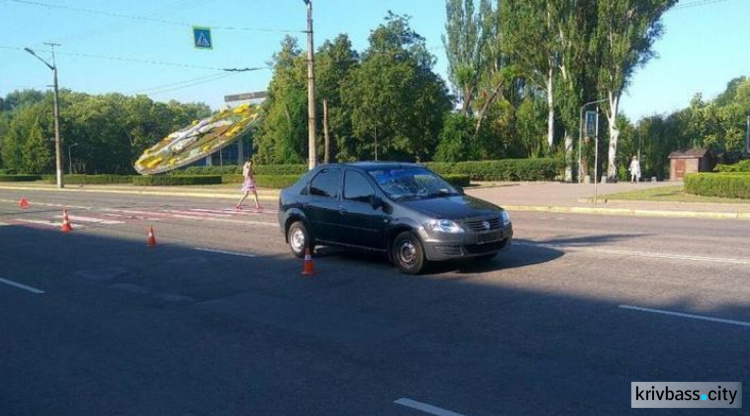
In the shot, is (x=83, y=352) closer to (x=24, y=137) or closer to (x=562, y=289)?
(x=562, y=289)

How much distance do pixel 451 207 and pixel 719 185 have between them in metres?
17.5

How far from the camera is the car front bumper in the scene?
9.39 meters

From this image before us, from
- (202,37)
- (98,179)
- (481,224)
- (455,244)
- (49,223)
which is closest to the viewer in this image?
(455,244)

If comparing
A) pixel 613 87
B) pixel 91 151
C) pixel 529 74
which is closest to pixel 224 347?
pixel 613 87

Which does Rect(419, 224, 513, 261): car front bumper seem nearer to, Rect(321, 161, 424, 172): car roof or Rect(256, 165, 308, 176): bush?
Rect(321, 161, 424, 172): car roof

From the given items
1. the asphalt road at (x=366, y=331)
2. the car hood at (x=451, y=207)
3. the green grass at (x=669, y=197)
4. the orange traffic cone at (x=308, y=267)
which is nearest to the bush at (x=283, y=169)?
the green grass at (x=669, y=197)

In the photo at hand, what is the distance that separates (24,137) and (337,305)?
92.5 meters

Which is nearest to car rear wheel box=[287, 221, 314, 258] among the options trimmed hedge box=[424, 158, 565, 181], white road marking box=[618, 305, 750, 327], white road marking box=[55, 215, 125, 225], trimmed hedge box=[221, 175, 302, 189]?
white road marking box=[618, 305, 750, 327]

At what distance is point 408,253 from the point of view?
990 centimetres

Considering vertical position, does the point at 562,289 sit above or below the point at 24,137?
below

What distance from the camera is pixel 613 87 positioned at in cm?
4481

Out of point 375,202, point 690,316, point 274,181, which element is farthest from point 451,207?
point 274,181

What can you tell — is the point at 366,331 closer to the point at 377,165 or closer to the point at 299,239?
the point at 377,165

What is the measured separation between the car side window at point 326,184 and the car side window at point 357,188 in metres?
0.24
